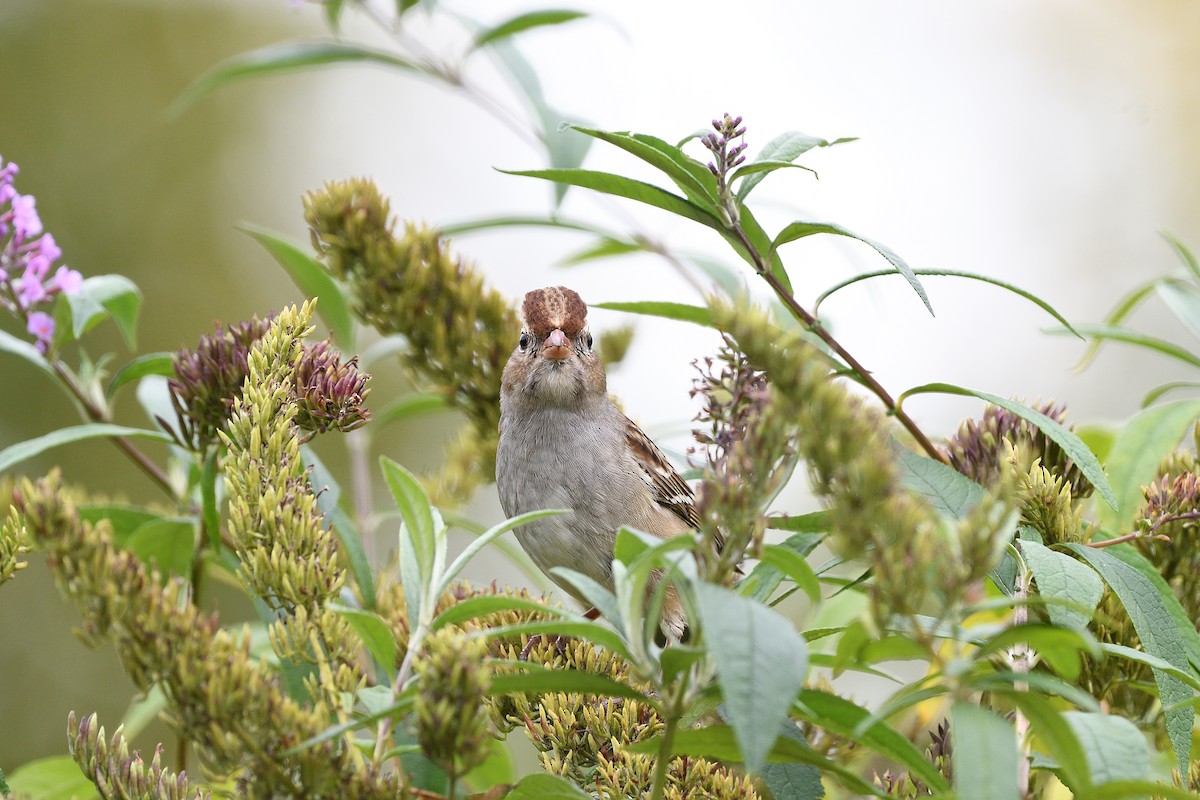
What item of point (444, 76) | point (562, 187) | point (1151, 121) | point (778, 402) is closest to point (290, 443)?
point (778, 402)

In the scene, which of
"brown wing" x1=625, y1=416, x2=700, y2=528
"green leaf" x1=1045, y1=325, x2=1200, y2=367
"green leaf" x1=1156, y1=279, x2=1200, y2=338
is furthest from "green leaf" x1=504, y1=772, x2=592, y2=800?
"brown wing" x1=625, y1=416, x2=700, y2=528

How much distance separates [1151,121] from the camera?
9.48 meters

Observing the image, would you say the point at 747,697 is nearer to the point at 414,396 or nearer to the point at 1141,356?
the point at 414,396

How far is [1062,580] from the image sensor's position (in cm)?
133

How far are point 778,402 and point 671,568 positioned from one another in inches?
7.2

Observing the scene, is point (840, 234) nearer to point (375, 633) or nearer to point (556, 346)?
point (375, 633)

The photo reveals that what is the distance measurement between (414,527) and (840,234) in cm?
66

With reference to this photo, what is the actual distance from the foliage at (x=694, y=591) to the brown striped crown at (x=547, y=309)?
55 centimetres

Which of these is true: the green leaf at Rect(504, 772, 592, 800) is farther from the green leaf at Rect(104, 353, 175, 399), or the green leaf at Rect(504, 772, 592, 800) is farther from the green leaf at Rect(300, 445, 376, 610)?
the green leaf at Rect(104, 353, 175, 399)

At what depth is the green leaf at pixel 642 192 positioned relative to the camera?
1545 millimetres

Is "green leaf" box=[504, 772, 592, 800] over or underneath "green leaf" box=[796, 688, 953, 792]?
underneath

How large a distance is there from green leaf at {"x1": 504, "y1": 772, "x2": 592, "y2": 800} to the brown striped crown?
67.8 inches

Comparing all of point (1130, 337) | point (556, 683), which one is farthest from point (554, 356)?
point (556, 683)

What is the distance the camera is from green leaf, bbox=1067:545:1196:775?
1.32 meters
